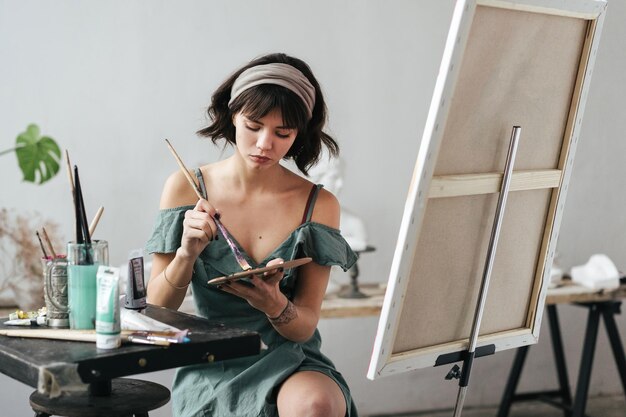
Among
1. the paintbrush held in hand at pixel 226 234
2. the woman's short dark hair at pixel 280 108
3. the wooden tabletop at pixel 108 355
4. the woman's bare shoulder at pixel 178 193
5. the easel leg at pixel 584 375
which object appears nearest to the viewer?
the wooden tabletop at pixel 108 355

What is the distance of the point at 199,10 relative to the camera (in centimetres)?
371

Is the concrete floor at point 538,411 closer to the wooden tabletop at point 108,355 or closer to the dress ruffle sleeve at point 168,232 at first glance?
the dress ruffle sleeve at point 168,232

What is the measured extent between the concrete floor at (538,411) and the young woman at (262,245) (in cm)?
220

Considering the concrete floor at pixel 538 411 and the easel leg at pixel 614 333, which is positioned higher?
the easel leg at pixel 614 333

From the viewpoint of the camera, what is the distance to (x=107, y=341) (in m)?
1.70

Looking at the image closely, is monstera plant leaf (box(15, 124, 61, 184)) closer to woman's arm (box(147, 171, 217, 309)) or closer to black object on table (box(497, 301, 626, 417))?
woman's arm (box(147, 171, 217, 309))

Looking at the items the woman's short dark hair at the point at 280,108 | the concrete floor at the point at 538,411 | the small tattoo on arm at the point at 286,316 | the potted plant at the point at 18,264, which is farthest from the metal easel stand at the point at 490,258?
the concrete floor at the point at 538,411

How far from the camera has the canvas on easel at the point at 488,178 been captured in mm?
1868

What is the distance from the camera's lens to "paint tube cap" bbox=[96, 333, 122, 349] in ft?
5.58

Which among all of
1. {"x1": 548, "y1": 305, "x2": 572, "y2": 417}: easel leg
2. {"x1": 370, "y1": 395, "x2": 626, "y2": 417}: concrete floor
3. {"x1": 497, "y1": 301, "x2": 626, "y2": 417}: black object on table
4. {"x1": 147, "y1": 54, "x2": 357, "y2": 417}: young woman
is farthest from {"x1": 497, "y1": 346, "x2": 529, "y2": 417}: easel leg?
{"x1": 147, "y1": 54, "x2": 357, "y2": 417}: young woman

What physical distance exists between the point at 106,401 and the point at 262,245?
22.5 inches

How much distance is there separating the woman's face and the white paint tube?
0.56 meters

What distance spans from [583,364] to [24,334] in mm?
2668

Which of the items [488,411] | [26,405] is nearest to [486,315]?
[26,405]
